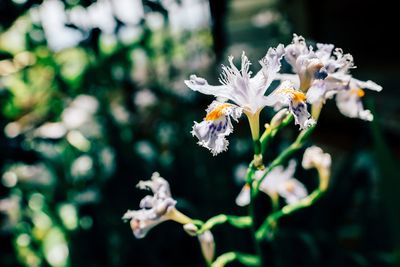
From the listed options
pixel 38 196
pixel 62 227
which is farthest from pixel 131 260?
pixel 38 196

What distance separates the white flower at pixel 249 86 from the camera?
27.5 inches

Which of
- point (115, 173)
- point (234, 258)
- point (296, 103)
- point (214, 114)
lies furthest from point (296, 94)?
point (115, 173)

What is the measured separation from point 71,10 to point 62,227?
0.91 metres

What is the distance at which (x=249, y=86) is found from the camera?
708mm

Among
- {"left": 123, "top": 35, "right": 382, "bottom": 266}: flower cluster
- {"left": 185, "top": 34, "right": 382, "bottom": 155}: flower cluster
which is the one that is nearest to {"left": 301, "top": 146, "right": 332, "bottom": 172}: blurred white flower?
{"left": 123, "top": 35, "right": 382, "bottom": 266}: flower cluster

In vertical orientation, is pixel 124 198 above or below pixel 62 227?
above

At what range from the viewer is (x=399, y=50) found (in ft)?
16.3

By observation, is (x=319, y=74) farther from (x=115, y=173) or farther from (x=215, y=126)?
(x=115, y=173)

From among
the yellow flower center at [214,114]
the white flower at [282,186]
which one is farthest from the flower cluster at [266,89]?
the white flower at [282,186]

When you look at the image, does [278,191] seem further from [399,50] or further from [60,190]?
[399,50]

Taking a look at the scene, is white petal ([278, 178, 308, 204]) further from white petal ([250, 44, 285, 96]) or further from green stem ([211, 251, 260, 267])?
white petal ([250, 44, 285, 96])

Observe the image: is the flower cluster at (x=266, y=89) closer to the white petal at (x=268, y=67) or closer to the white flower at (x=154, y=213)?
the white petal at (x=268, y=67)

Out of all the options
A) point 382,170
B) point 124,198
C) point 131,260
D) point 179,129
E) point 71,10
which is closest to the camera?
point 382,170

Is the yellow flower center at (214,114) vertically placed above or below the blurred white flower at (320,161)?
above
